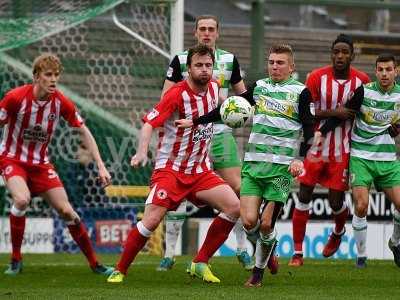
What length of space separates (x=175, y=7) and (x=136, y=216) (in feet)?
9.35

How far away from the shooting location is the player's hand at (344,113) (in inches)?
488

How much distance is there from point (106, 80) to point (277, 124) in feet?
21.2

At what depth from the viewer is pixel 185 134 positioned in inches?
421

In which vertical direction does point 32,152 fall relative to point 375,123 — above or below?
below

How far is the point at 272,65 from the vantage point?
10.6m

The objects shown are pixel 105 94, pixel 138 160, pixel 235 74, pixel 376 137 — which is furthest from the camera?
pixel 105 94

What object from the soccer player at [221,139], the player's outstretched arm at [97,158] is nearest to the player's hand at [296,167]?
the player's outstretched arm at [97,158]

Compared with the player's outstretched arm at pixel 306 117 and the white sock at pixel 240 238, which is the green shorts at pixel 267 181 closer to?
the player's outstretched arm at pixel 306 117

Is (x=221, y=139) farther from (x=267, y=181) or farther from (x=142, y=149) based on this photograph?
(x=142, y=149)

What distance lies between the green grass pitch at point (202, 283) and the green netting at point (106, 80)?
3.42m

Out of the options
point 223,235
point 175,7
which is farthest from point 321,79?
point 175,7

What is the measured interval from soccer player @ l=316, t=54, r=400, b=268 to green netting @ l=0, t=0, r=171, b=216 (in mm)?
4723

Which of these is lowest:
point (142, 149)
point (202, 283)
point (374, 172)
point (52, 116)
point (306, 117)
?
point (202, 283)

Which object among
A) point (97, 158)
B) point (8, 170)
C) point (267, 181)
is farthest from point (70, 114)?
point (267, 181)
